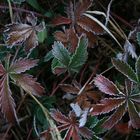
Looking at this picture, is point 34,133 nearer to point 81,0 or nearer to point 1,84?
point 1,84

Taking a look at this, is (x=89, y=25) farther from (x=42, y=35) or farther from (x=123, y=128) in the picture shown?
(x=123, y=128)

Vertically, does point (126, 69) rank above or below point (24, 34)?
below

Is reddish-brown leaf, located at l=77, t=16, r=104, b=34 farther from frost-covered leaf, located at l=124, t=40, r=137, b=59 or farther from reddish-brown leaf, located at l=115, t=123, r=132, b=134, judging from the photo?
reddish-brown leaf, located at l=115, t=123, r=132, b=134

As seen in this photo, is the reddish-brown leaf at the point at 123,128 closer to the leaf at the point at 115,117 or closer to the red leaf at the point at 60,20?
the leaf at the point at 115,117

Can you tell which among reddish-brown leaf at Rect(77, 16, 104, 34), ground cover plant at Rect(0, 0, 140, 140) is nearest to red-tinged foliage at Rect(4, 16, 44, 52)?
ground cover plant at Rect(0, 0, 140, 140)

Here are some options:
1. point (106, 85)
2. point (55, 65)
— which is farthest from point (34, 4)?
point (106, 85)

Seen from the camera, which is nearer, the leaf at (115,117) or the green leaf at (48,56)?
the leaf at (115,117)

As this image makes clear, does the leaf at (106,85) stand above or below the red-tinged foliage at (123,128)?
above

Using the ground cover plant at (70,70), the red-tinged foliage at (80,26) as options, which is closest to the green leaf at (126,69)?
the ground cover plant at (70,70)
